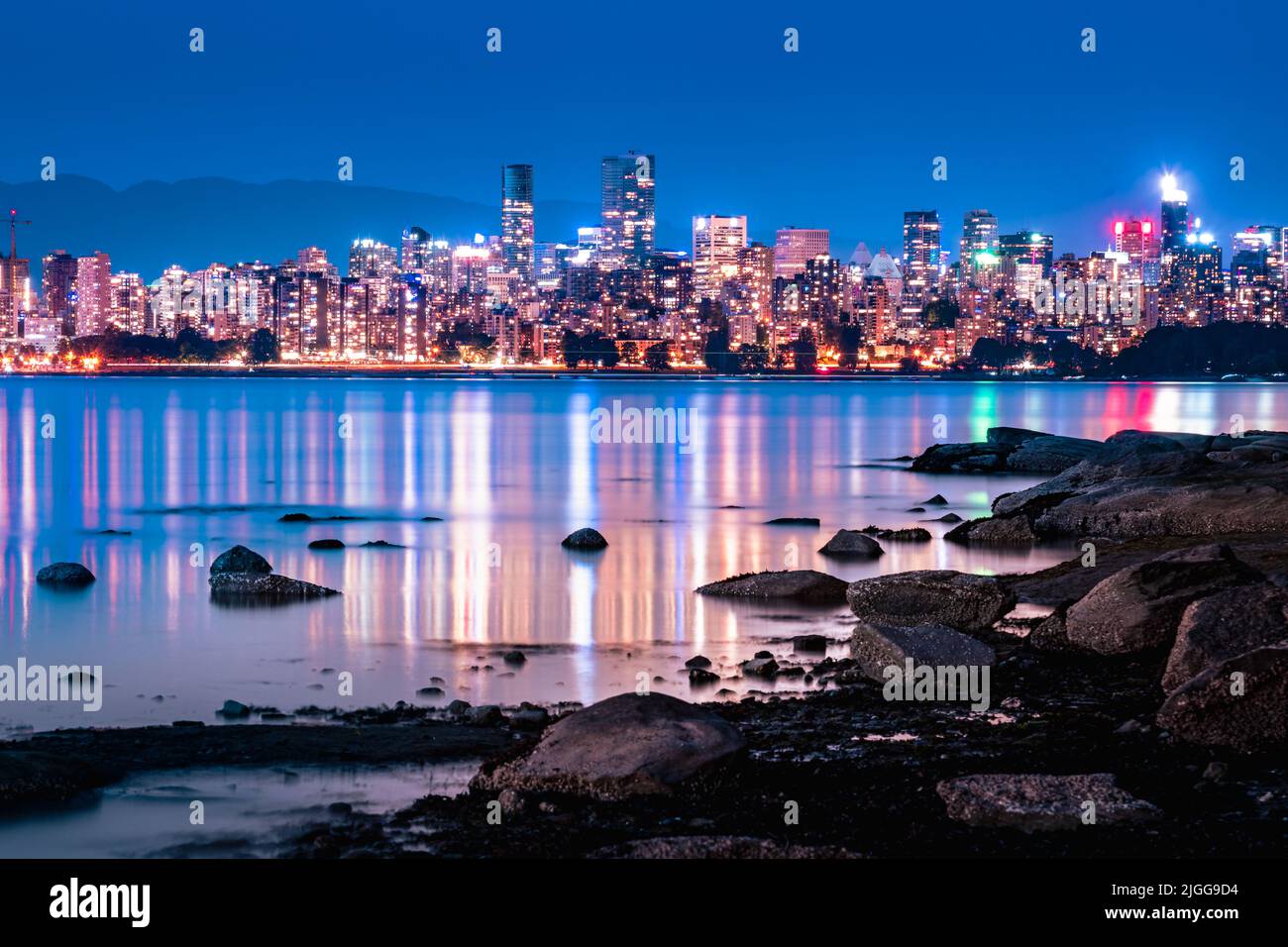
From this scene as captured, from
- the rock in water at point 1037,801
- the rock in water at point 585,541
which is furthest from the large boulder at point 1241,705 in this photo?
the rock in water at point 585,541

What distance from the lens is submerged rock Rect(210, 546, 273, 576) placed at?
79.6 ft

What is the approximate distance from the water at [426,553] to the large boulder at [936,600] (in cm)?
59

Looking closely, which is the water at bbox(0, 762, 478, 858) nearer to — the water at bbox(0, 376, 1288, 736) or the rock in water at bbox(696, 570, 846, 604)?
the water at bbox(0, 376, 1288, 736)

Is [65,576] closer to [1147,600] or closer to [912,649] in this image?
[912,649]

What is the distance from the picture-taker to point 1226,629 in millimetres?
14648

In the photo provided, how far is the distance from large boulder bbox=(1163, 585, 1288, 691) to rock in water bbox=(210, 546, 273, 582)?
14411 millimetres

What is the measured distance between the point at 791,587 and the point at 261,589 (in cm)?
795

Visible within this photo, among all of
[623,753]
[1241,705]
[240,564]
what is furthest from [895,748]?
[240,564]

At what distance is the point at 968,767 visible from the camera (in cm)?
1238

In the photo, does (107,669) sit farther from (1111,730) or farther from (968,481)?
(968,481)

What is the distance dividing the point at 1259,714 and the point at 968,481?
3845 centimetres

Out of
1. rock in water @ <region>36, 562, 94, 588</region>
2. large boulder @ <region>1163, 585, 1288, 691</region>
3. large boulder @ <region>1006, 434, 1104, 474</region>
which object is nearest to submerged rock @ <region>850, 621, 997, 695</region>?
large boulder @ <region>1163, 585, 1288, 691</region>

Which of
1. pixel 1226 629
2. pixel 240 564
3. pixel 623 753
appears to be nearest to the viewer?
pixel 623 753
